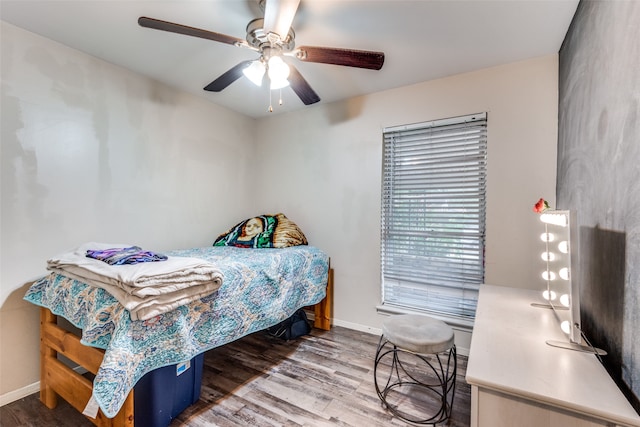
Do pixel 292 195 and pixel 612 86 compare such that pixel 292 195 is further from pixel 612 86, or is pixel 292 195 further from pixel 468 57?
pixel 612 86

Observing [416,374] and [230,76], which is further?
[416,374]

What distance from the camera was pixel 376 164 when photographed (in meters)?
2.73

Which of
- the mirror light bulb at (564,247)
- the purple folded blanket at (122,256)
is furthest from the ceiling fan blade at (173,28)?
the mirror light bulb at (564,247)

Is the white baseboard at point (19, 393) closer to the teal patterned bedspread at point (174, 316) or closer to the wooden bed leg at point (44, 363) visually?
the wooden bed leg at point (44, 363)

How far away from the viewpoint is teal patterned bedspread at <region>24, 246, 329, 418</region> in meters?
1.18

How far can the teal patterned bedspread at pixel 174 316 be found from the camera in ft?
3.87

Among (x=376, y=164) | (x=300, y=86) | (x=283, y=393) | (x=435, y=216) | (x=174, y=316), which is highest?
(x=300, y=86)

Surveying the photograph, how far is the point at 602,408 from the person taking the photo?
734 mm

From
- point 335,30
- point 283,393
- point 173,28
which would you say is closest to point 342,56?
point 335,30

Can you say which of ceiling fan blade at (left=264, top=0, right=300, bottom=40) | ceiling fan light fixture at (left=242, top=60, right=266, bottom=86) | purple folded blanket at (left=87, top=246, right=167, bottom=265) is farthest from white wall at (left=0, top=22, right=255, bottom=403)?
ceiling fan blade at (left=264, top=0, right=300, bottom=40)

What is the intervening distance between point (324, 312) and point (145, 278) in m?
1.92

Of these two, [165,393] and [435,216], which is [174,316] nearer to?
[165,393]

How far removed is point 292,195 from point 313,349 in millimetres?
1637

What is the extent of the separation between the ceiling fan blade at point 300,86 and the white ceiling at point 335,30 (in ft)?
0.89
